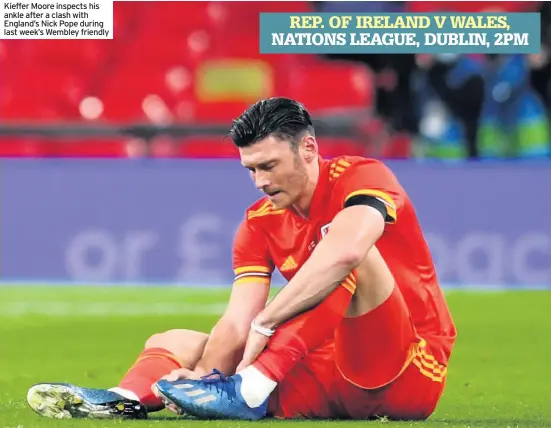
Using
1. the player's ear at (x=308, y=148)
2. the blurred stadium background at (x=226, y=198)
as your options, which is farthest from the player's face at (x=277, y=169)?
the blurred stadium background at (x=226, y=198)

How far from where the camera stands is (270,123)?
4355mm

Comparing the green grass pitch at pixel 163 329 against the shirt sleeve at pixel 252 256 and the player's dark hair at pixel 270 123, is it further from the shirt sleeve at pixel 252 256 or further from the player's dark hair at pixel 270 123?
the player's dark hair at pixel 270 123

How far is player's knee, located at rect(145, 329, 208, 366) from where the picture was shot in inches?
187

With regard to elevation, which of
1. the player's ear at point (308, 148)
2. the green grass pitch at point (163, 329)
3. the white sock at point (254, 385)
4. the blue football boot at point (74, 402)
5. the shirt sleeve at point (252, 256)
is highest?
the player's ear at point (308, 148)

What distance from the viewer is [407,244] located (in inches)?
179

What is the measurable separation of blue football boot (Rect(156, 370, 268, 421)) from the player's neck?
0.61 meters

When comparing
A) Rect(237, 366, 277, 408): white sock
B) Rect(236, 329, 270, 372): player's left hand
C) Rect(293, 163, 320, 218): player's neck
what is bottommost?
Rect(237, 366, 277, 408): white sock

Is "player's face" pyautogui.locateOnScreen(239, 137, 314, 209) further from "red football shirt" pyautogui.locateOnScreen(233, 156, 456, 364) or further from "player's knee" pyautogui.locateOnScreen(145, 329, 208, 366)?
"player's knee" pyautogui.locateOnScreen(145, 329, 208, 366)

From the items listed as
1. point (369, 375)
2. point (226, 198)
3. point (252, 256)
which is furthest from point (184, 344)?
point (226, 198)

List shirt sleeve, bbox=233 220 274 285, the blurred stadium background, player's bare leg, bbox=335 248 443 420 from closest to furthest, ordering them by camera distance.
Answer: player's bare leg, bbox=335 248 443 420, shirt sleeve, bbox=233 220 274 285, the blurred stadium background

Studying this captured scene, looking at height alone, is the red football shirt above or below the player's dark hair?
below

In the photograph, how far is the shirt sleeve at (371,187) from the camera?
14.3 ft

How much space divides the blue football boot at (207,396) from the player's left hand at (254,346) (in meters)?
0.07

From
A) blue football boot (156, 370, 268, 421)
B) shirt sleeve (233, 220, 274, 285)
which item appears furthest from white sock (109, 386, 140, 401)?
shirt sleeve (233, 220, 274, 285)
